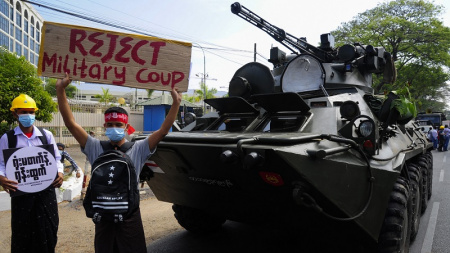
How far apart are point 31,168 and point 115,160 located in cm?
126

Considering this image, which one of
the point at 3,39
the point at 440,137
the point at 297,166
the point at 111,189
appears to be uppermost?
the point at 3,39

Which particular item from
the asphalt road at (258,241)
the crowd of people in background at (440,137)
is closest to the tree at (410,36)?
the crowd of people in background at (440,137)

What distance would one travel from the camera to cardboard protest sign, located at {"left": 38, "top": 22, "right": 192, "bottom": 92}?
2.65 metres

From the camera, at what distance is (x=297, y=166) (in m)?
2.59

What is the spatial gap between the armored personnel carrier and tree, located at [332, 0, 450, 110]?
1926 cm

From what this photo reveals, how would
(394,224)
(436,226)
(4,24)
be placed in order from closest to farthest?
1. (394,224)
2. (436,226)
3. (4,24)

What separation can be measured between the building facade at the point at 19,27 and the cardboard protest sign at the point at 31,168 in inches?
1693

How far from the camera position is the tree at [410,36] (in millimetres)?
21562

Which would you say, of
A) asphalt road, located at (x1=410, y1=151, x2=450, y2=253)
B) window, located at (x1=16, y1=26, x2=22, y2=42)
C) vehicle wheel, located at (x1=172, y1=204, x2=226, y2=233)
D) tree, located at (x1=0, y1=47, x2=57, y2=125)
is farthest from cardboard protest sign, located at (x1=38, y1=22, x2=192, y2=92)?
window, located at (x1=16, y1=26, x2=22, y2=42)

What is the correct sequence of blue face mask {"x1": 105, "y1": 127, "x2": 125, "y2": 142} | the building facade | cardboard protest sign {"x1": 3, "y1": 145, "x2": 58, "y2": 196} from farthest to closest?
the building facade
cardboard protest sign {"x1": 3, "y1": 145, "x2": 58, "y2": 196}
blue face mask {"x1": 105, "y1": 127, "x2": 125, "y2": 142}

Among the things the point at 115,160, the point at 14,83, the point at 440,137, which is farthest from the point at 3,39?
the point at 115,160

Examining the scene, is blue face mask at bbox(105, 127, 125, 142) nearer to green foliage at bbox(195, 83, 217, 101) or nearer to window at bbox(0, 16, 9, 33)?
green foliage at bbox(195, 83, 217, 101)

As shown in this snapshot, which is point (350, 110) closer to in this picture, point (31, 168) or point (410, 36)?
point (31, 168)

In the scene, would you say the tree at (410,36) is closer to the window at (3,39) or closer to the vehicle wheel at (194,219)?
the vehicle wheel at (194,219)
